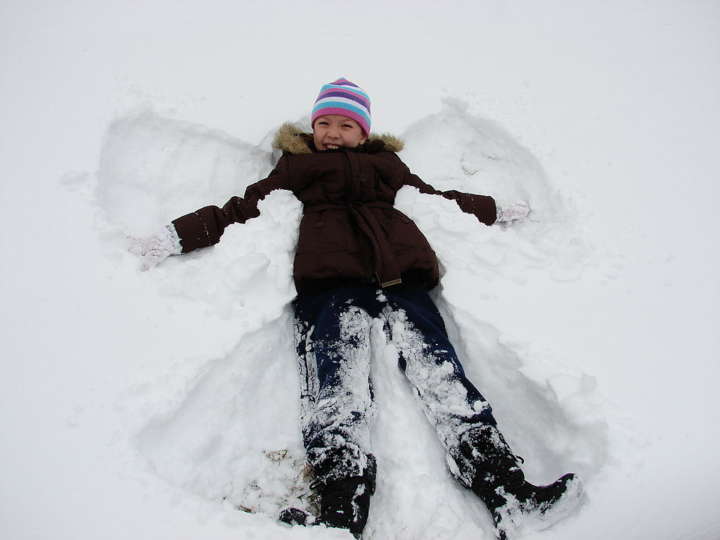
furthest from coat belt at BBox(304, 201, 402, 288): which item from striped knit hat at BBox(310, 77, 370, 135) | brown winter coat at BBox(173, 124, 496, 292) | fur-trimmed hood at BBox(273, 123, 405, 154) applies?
striped knit hat at BBox(310, 77, 370, 135)

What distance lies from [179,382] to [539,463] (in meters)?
1.13

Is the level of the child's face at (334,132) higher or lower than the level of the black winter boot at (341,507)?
higher

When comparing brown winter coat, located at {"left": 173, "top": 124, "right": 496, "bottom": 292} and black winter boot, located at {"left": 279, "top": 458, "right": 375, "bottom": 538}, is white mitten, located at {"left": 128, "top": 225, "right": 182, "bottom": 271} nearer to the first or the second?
brown winter coat, located at {"left": 173, "top": 124, "right": 496, "bottom": 292}

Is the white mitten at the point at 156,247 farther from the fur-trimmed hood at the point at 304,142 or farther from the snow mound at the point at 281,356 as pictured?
the fur-trimmed hood at the point at 304,142

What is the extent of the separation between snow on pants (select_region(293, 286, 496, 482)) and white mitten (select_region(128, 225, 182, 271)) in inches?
19.7

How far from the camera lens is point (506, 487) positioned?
1287 millimetres

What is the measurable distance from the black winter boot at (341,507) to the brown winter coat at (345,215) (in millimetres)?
713

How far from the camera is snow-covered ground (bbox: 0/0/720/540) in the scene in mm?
1212

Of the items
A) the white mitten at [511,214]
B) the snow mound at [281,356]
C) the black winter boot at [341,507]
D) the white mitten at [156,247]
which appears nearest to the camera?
the black winter boot at [341,507]

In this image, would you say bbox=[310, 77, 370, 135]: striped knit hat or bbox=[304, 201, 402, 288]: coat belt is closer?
bbox=[304, 201, 402, 288]: coat belt

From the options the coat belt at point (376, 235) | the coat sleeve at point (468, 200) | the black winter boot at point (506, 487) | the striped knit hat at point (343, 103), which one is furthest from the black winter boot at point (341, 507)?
the striped knit hat at point (343, 103)

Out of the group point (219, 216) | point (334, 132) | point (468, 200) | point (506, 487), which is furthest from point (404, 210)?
point (506, 487)

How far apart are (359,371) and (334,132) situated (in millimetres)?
1127

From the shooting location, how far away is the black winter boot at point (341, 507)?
120 cm
